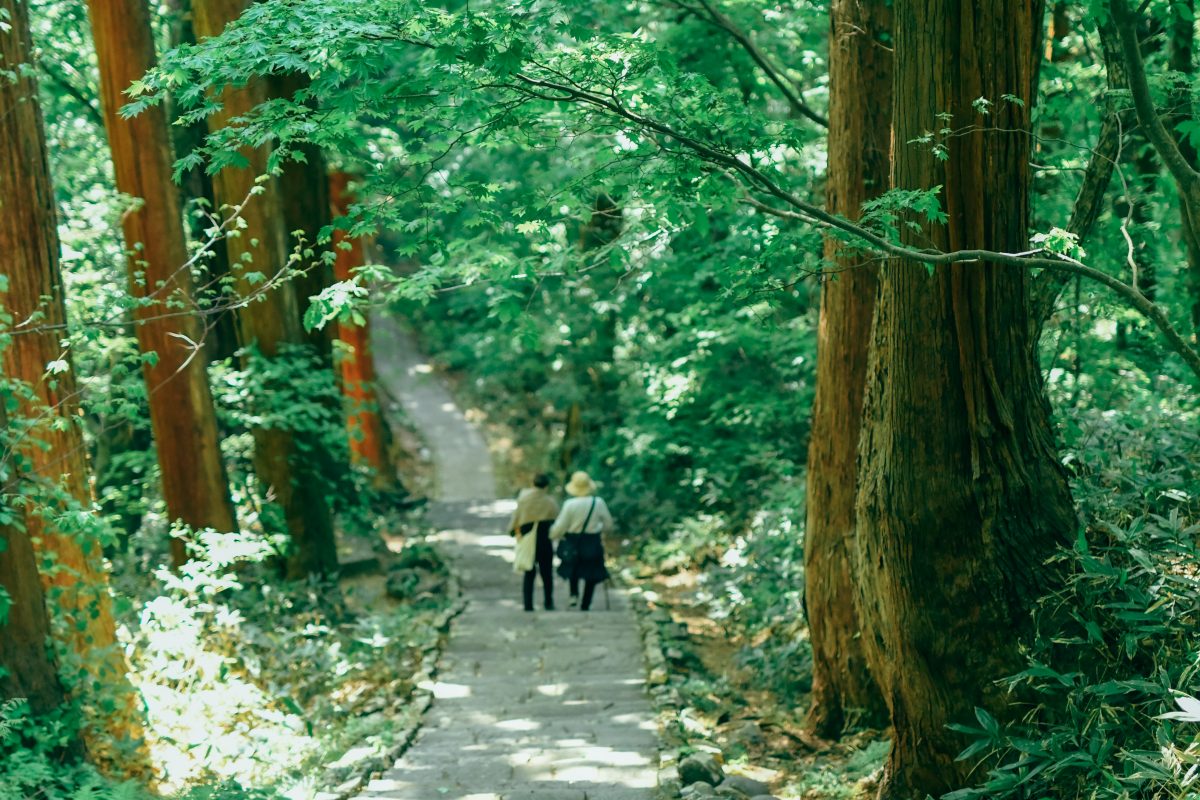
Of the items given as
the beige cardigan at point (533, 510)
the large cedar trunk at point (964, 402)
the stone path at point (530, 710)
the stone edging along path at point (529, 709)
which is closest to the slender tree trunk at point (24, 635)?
the stone edging along path at point (529, 709)

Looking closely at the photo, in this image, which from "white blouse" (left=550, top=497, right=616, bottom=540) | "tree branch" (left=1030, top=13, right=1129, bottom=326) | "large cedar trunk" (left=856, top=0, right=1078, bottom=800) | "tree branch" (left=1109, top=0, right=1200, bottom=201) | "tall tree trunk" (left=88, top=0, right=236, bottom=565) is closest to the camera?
"tree branch" (left=1109, top=0, right=1200, bottom=201)

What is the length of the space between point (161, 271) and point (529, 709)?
499cm

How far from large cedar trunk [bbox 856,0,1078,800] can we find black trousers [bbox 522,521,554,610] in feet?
24.6

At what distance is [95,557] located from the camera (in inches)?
329

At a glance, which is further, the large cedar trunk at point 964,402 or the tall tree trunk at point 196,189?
the tall tree trunk at point 196,189

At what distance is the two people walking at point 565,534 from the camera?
13133 mm

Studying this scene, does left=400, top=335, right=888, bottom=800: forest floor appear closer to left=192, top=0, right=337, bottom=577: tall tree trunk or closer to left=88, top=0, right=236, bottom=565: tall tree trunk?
left=192, top=0, right=337, bottom=577: tall tree trunk

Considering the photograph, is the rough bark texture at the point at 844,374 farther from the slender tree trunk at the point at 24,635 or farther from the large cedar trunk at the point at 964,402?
the slender tree trunk at the point at 24,635

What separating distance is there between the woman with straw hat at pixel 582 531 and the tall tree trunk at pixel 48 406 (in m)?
5.69

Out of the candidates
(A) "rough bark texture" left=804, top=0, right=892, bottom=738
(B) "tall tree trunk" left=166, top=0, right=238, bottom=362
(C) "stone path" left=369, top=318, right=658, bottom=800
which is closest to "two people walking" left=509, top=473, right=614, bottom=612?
(C) "stone path" left=369, top=318, right=658, bottom=800

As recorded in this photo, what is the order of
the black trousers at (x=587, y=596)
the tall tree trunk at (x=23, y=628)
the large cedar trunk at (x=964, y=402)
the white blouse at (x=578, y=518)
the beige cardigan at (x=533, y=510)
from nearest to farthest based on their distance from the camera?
1. the large cedar trunk at (x=964, y=402)
2. the tall tree trunk at (x=23, y=628)
3. the white blouse at (x=578, y=518)
4. the beige cardigan at (x=533, y=510)
5. the black trousers at (x=587, y=596)

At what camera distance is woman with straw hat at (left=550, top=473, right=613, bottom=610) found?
1309 centimetres

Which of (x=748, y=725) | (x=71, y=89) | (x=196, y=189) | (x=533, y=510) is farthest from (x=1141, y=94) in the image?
(x=71, y=89)

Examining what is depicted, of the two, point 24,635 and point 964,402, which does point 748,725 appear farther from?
point 24,635
